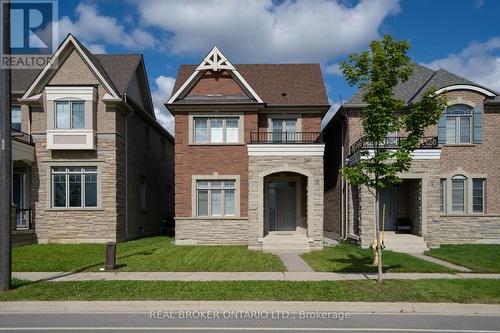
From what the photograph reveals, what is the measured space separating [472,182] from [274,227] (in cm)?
987

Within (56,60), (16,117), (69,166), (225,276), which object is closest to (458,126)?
(225,276)

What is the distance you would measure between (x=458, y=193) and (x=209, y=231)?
40.1 ft

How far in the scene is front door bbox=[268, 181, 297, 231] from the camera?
2136 centimetres

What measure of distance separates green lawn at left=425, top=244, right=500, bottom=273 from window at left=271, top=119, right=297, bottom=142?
8.63 meters

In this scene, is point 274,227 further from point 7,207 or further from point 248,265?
point 7,207

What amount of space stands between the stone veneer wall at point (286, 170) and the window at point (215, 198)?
2161mm

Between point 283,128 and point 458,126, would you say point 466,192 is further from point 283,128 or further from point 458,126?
point 283,128

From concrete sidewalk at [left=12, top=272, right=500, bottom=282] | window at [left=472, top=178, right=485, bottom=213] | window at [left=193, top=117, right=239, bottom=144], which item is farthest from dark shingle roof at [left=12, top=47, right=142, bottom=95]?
window at [left=472, top=178, right=485, bottom=213]

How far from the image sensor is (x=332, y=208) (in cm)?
2528

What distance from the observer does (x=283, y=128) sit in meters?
21.9

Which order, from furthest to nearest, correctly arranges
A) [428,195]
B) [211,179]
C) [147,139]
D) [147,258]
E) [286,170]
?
1. [147,139]
2. [211,179]
3. [286,170]
4. [428,195]
5. [147,258]

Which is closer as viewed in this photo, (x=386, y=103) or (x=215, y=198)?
(x=386, y=103)

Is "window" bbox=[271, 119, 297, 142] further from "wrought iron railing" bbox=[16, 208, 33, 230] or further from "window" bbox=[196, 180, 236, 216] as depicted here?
"wrought iron railing" bbox=[16, 208, 33, 230]

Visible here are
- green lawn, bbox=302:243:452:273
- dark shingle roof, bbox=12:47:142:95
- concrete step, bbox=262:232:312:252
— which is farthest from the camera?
dark shingle roof, bbox=12:47:142:95
